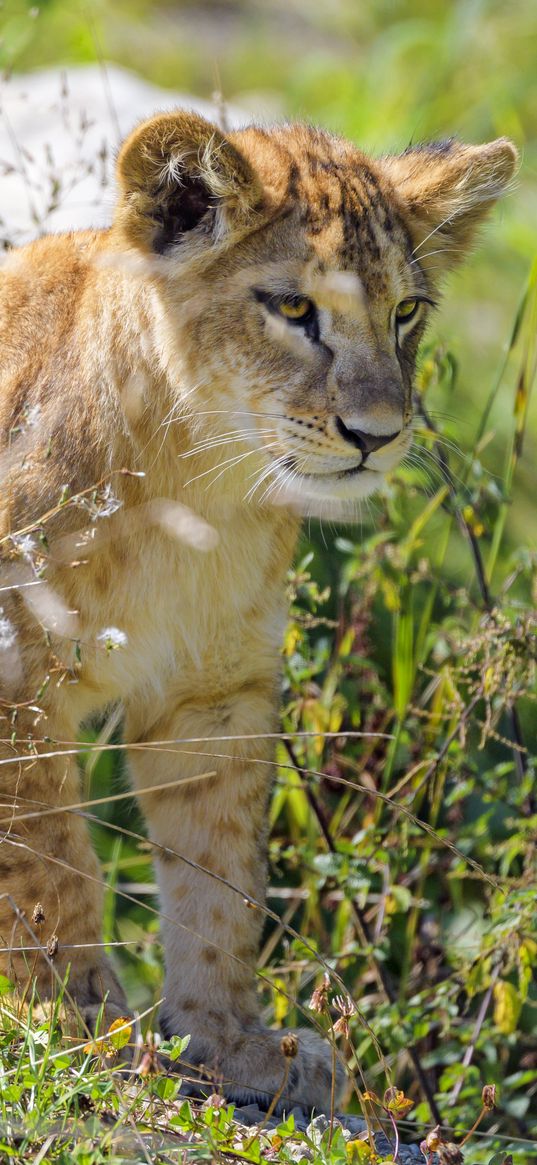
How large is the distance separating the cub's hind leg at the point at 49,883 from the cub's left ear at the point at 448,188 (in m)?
1.48

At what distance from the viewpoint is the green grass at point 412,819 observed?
2.41 m

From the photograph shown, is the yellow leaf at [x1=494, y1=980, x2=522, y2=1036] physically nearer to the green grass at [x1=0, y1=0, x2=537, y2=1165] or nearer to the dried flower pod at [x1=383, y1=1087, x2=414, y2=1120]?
the green grass at [x1=0, y1=0, x2=537, y2=1165]

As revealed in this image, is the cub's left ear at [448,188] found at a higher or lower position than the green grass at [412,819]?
higher

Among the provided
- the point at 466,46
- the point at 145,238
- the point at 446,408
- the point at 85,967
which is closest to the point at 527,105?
the point at 466,46

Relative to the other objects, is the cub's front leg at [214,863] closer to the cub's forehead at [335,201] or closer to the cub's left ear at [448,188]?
the cub's forehead at [335,201]

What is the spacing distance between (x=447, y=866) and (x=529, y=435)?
1822 millimetres

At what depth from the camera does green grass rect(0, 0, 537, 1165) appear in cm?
241

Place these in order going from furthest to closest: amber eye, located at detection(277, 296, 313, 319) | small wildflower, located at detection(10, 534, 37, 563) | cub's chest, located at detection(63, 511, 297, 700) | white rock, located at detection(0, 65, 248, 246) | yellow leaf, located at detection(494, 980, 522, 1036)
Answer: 1. white rock, located at detection(0, 65, 248, 246)
2. yellow leaf, located at detection(494, 980, 522, 1036)
3. cub's chest, located at detection(63, 511, 297, 700)
4. amber eye, located at detection(277, 296, 313, 319)
5. small wildflower, located at detection(10, 534, 37, 563)

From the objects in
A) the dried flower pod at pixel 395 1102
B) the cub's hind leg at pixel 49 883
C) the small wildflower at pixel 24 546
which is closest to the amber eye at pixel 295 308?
the small wildflower at pixel 24 546

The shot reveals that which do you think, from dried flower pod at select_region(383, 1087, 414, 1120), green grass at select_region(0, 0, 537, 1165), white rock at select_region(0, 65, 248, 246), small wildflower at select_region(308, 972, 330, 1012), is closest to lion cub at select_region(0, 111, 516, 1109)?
green grass at select_region(0, 0, 537, 1165)

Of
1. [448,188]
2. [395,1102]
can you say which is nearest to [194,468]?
[448,188]

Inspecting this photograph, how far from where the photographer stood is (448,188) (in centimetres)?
335

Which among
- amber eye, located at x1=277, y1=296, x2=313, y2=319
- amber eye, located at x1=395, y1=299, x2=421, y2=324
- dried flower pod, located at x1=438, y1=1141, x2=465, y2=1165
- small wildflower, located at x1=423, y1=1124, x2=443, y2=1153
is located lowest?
dried flower pod, located at x1=438, y1=1141, x2=465, y2=1165

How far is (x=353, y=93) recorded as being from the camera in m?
7.66
